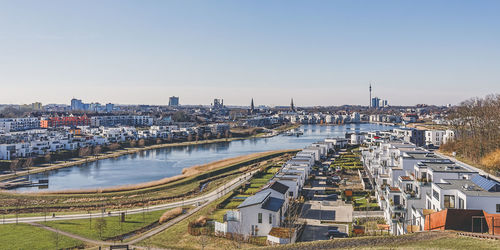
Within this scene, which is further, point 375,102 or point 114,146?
point 375,102

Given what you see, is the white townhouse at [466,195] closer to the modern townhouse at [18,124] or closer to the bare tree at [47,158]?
the bare tree at [47,158]

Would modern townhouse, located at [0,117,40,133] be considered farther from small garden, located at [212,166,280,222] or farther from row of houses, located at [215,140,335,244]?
row of houses, located at [215,140,335,244]

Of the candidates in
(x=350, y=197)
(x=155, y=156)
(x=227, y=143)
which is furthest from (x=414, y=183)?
(x=227, y=143)

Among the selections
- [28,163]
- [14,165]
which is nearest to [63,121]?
[28,163]

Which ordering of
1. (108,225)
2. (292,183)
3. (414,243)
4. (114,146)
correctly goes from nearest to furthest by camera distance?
(414,243) < (108,225) < (292,183) < (114,146)

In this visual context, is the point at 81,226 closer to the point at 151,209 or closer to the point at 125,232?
the point at 125,232

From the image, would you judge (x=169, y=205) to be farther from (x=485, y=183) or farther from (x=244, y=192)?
(x=485, y=183)

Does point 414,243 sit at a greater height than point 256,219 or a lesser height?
greater
